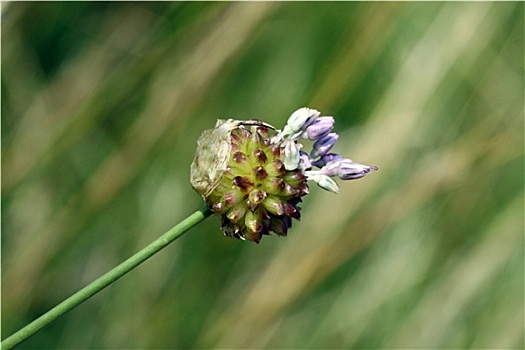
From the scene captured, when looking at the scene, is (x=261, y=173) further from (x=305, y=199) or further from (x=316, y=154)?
(x=305, y=199)

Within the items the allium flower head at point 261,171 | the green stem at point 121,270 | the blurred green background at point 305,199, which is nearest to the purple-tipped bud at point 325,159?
the allium flower head at point 261,171

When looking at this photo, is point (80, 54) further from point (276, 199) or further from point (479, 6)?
point (276, 199)

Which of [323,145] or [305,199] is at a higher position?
[305,199]

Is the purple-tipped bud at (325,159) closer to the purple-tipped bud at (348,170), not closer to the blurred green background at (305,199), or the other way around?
the purple-tipped bud at (348,170)

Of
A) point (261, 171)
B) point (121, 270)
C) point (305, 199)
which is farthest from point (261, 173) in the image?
point (305, 199)

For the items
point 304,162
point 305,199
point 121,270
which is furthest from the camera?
point 305,199

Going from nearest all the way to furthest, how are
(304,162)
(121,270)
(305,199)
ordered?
(121,270)
(304,162)
(305,199)

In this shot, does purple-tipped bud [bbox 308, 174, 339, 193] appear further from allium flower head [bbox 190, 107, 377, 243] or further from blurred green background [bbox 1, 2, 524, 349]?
blurred green background [bbox 1, 2, 524, 349]
